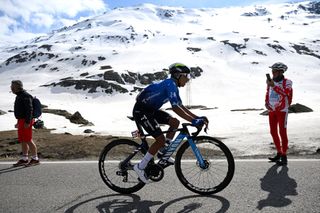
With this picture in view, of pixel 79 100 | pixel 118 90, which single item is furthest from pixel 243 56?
pixel 79 100

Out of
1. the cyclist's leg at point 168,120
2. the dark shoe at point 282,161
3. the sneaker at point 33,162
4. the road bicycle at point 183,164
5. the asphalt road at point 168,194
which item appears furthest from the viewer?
the sneaker at point 33,162

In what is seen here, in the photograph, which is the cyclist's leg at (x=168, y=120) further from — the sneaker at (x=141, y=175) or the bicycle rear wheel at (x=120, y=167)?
the sneaker at (x=141, y=175)

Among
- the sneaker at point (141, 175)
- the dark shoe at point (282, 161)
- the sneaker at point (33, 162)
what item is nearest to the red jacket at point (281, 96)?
the dark shoe at point (282, 161)

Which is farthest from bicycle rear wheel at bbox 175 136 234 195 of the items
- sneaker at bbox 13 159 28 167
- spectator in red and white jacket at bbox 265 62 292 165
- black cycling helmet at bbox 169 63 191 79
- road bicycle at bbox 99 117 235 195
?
sneaker at bbox 13 159 28 167

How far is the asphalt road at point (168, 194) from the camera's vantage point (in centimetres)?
531

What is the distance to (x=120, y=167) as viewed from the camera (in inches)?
256

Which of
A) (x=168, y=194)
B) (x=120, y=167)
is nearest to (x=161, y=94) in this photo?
(x=120, y=167)

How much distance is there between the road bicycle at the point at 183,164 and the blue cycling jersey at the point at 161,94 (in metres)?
0.52

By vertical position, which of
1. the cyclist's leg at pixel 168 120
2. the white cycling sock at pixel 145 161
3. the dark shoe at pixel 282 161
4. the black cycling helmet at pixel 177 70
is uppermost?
the black cycling helmet at pixel 177 70

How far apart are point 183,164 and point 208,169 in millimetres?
498

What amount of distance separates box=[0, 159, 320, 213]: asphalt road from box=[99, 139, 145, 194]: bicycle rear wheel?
0.17 metres

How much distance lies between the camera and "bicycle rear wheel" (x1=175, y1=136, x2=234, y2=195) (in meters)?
5.92

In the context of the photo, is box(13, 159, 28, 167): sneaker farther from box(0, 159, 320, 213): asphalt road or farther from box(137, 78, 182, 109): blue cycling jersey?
box(137, 78, 182, 109): blue cycling jersey

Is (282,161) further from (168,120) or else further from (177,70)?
(177,70)
